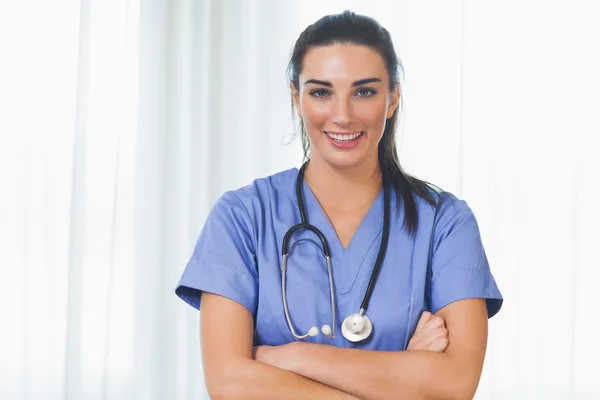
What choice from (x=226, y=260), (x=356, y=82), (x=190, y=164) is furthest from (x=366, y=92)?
(x=190, y=164)

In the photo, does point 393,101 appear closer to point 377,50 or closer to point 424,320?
point 377,50

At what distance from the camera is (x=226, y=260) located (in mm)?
1562

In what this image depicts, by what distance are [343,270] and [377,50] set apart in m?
0.43

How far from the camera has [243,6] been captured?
303 cm

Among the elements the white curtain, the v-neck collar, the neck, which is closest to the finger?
the v-neck collar

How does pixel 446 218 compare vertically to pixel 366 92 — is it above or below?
below

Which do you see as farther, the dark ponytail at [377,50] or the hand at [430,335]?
the dark ponytail at [377,50]

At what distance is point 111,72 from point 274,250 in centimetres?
160

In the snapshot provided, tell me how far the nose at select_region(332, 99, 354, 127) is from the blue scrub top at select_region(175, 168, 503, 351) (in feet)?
0.71

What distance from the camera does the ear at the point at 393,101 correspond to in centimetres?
166

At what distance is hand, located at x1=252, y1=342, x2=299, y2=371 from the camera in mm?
1462

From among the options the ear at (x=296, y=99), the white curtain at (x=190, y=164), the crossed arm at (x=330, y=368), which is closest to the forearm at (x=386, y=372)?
the crossed arm at (x=330, y=368)

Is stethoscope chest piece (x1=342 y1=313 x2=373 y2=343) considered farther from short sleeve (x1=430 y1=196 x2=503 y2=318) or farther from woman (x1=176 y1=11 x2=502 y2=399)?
short sleeve (x1=430 y1=196 x2=503 y2=318)

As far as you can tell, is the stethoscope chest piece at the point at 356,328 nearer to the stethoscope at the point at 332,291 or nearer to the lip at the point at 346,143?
the stethoscope at the point at 332,291
